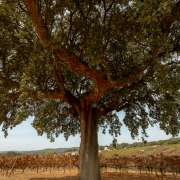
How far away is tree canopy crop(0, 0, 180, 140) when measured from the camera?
17.1 metres

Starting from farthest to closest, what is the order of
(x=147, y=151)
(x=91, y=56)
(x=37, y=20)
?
(x=147, y=151)
(x=91, y=56)
(x=37, y=20)

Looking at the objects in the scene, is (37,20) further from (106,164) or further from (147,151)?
(147,151)

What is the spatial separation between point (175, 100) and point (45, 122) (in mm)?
8456

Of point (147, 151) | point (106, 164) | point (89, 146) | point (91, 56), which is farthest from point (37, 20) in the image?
point (147, 151)

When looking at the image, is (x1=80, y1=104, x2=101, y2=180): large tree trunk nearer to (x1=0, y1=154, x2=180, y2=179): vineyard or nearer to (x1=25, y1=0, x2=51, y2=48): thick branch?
(x1=25, y1=0, x2=51, y2=48): thick branch

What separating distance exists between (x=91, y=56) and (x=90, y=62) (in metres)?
0.34

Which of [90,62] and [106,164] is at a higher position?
[90,62]

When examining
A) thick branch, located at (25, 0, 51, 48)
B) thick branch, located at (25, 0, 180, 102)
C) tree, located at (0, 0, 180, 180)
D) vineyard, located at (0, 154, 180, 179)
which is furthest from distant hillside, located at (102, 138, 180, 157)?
thick branch, located at (25, 0, 51, 48)

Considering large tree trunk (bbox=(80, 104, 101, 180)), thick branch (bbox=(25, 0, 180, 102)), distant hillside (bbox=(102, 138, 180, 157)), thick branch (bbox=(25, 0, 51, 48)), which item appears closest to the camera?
thick branch (bbox=(25, 0, 51, 48))

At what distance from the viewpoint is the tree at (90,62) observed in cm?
1736

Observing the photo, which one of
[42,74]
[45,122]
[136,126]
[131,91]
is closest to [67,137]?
[45,122]

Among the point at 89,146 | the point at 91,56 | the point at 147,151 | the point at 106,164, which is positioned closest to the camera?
the point at 91,56

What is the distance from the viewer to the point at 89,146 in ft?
81.1

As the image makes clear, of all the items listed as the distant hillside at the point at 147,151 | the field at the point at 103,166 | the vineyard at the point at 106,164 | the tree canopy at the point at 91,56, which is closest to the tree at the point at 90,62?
the tree canopy at the point at 91,56
